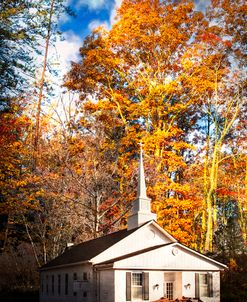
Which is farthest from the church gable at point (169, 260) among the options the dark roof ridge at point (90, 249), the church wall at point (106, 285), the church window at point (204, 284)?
the dark roof ridge at point (90, 249)


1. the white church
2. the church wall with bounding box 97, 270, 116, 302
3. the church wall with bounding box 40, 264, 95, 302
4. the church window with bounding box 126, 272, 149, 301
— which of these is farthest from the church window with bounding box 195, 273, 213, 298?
the church wall with bounding box 40, 264, 95, 302

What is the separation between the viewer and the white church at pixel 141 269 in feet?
70.0

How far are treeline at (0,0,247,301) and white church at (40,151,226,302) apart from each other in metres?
4.25

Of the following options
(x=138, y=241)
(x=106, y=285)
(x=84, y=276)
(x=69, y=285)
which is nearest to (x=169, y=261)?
(x=138, y=241)

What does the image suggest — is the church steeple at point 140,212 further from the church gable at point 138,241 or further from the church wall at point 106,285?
the church wall at point 106,285

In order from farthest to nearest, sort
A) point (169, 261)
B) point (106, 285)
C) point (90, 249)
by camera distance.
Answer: point (90, 249) < point (169, 261) < point (106, 285)

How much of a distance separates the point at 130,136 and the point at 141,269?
39.2ft

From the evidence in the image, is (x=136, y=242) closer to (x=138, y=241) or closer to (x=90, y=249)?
(x=138, y=241)

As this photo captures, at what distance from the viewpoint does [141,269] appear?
2172 cm

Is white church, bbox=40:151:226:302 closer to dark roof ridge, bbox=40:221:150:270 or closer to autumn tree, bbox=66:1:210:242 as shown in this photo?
dark roof ridge, bbox=40:221:150:270

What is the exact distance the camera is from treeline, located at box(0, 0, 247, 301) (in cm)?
2947

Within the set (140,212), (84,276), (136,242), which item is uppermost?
(140,212)

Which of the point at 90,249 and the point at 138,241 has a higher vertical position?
the point at 138,241

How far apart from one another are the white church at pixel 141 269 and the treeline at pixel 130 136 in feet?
13.9
